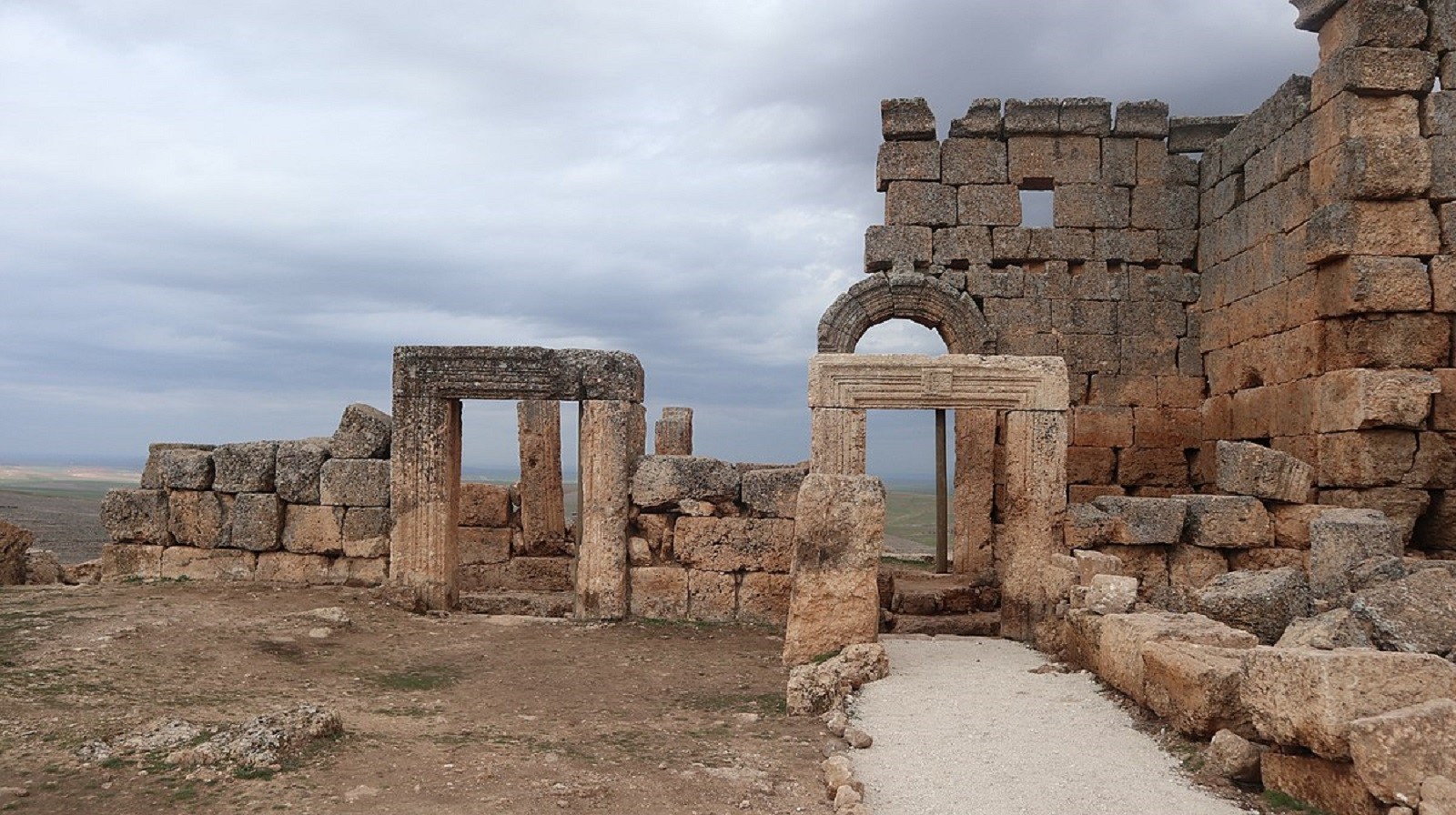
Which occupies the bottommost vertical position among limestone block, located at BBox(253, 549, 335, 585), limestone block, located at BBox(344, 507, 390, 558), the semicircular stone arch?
limestone block, located at BBox(253, 549, 335, 585)

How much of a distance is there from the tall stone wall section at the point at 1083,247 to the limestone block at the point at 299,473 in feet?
26.2

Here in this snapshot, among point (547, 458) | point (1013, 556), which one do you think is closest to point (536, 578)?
point (547, 458)

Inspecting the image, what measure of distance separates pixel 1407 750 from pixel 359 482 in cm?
961

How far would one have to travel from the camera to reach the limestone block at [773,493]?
1024cm

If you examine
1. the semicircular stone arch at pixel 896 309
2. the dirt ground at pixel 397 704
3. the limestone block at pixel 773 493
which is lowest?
the dirt ground at pixel 397 704

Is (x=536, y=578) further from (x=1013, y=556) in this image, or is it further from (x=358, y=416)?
(x=1013, y=556)

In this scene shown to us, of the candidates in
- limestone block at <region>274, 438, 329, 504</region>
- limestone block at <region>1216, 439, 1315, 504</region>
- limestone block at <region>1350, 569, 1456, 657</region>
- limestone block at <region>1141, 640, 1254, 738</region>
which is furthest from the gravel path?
limestone block at <region>274, 438, 329, 504</region>

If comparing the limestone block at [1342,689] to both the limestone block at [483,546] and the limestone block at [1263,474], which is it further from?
the limestone block at [483,546]

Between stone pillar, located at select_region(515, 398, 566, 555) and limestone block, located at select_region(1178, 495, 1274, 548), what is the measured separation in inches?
318

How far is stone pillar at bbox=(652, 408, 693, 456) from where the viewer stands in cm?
1584

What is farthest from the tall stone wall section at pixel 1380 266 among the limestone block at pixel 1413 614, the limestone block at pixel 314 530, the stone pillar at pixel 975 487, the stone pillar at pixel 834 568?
the limestone block at pixel 314 530

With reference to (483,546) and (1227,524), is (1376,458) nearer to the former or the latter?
(1227,524)

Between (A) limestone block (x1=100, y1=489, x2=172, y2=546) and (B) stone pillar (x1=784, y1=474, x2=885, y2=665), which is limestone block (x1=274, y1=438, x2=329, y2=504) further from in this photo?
(B) stone pillar (x1=784, y1=474, x2=885, y2=665)

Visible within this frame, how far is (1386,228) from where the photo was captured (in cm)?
1075
